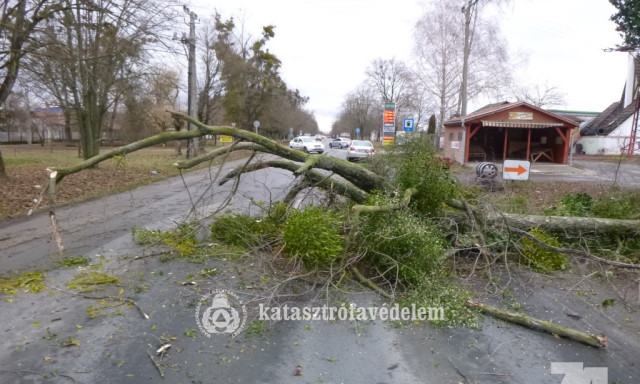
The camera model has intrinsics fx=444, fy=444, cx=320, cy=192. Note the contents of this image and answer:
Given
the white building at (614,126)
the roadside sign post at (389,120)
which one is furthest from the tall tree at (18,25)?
the white building at (614,126)

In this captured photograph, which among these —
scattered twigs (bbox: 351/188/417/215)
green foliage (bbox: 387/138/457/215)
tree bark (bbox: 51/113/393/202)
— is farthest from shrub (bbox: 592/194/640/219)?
tree bark (bbox: 51/113/393/202)

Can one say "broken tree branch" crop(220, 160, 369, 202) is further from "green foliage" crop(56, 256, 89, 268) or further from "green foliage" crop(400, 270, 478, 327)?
"green foliage" crop(56, 256, 89, 268)

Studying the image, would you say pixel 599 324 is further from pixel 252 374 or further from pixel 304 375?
pixel 252 374

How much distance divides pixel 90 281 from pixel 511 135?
81.4ft

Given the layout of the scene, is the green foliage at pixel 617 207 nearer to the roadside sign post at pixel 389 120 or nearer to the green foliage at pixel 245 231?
the green foliage at pixel 245 231

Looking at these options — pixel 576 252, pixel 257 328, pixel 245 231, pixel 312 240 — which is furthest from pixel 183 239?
pixel 576 252

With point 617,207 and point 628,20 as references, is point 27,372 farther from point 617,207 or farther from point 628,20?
point 628,20

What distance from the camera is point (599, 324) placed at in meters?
4.32

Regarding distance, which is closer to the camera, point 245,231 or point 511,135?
point 245,231

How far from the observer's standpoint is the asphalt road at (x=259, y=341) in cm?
322

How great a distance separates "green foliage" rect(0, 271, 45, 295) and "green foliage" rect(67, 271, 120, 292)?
30 centimetres

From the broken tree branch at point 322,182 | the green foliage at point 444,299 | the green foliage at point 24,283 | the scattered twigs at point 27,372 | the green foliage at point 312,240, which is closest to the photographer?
the scattered twigs at point 27,372

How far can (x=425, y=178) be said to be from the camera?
587 centimetres

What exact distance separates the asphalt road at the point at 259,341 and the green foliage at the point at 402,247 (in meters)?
0.46
